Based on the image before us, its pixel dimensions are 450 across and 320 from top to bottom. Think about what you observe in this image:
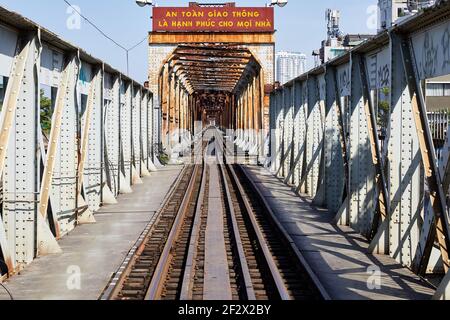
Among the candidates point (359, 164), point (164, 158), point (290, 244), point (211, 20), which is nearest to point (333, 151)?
point (359, 164)

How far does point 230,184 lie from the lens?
983 inches

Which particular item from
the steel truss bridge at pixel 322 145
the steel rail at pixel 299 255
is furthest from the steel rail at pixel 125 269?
the steel rail at pixel 299 255

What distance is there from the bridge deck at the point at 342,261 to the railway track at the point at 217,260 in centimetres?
30

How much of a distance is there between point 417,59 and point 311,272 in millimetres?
3401

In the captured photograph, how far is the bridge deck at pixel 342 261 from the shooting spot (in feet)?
26.4

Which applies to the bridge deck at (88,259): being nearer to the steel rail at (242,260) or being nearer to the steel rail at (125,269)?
the steel rail at (125,269)

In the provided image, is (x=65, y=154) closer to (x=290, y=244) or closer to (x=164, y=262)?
(x=164, y=262)

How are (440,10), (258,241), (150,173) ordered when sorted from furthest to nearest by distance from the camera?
1. (150,173)
2. (258,241)
3. (440,10)

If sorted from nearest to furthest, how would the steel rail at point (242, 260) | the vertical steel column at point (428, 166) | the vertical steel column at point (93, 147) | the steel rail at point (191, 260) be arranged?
the vertical steel column at point (428, 166)
the steel rail at point (242, 260)
the steel rail at point (191, 260)
the vertical steel column at point (93, 147)

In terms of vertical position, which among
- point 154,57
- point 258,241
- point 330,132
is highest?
point 154,57

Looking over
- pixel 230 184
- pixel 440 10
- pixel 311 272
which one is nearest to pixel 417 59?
pixel 440 10

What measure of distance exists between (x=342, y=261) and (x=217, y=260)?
2.10m

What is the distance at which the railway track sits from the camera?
843cm
